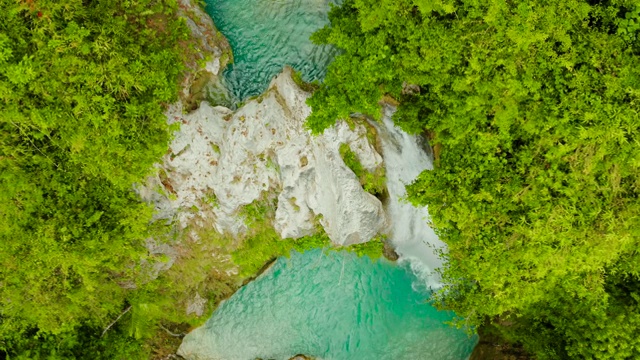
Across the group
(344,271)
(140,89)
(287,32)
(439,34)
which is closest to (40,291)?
(140,89)

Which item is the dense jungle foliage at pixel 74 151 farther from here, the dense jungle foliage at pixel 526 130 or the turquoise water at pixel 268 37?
the dense jungle foliage at pixel 526 130

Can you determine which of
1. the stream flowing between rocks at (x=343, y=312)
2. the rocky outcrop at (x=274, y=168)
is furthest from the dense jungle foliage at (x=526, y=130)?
the stream flowing between rocks at (x=343, y=312)

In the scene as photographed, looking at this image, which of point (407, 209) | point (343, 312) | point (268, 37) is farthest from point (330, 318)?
point (268, 37)

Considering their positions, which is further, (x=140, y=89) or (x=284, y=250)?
(x=284, y=250)

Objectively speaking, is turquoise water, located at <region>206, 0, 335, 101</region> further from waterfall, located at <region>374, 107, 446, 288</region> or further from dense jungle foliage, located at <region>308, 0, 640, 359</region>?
waterfall, located at <region>374, 107, 446, 288</region>

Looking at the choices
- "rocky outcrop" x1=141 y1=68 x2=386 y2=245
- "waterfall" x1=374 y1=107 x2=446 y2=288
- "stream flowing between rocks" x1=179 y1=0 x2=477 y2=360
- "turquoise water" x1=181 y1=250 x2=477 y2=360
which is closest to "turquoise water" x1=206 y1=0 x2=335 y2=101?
"rocky outcrop" x1=141 y1=68 x2=386 y2=245

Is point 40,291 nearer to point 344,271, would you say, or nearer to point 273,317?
point 273,317
